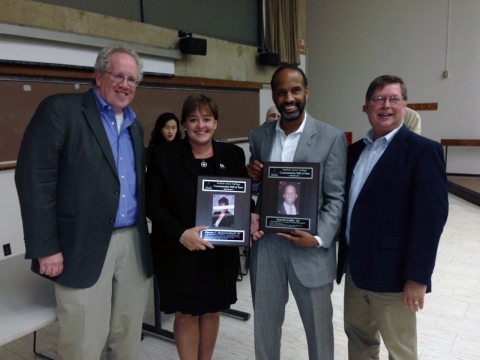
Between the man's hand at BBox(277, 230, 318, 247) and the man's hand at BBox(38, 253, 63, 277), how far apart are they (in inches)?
37.0

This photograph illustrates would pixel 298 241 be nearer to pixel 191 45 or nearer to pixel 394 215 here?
pixel 394 215

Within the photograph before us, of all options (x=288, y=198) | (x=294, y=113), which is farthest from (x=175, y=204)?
(x=294, y=113)

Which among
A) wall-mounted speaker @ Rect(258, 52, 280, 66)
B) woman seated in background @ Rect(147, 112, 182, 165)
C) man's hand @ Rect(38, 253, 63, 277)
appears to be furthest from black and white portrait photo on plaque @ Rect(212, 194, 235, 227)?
wall-mounted speaker @ Rect(258, 52, 280, 66)

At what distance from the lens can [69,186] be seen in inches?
60.0

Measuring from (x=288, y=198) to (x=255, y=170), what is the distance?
8.6 inches

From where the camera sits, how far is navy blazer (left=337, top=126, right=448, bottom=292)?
148 cm

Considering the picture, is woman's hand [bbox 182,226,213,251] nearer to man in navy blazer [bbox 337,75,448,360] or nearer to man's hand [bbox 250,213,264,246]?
man's hand [bbox 250,213,264,246]

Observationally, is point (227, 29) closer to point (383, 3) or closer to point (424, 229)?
point (383, 3)

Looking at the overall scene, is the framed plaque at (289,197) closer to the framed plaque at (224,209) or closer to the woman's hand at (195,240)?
the framed plaque at (224,209)

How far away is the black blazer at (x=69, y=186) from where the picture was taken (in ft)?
4.81

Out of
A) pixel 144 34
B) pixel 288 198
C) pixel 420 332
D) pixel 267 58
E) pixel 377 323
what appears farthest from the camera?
pixel 267 58

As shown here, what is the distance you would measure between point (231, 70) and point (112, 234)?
5627 mm

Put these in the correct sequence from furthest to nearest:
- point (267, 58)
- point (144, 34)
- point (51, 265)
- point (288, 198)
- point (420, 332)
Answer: point (267, 58), point (144, 34), point (420, 332), point (288, 198), point (51, 265)

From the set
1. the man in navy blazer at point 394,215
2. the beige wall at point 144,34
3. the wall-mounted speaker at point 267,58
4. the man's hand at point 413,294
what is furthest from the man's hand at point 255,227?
the wall-mounted speaker at point 267,58
